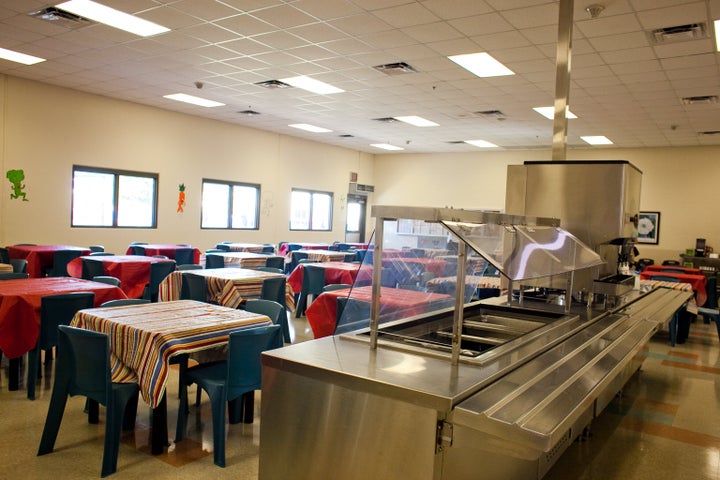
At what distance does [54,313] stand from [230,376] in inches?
65.1

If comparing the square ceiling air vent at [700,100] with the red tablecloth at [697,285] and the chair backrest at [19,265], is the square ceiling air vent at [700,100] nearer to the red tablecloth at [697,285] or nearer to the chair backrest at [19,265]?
the red tablecloth at [697,285]

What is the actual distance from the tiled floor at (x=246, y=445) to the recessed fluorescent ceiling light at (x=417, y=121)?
250 inches

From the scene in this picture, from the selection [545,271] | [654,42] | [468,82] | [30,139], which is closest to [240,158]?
[30,139]

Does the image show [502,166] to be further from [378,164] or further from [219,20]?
[219,20]

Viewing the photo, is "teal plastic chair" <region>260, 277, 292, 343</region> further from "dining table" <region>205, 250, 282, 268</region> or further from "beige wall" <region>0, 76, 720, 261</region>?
"beige wall" <region>0, 76, 720, 261</region>

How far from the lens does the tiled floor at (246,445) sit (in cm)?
278

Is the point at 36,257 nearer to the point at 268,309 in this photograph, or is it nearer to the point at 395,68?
the point at 268,309

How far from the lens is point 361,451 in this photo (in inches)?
70.3

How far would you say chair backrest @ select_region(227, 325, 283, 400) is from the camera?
2.88 m

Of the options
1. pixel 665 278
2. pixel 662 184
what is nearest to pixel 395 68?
pixel 665 278

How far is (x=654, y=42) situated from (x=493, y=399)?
192 inches

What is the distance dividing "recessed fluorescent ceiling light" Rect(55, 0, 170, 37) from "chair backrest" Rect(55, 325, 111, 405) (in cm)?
368

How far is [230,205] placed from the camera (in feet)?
37.0

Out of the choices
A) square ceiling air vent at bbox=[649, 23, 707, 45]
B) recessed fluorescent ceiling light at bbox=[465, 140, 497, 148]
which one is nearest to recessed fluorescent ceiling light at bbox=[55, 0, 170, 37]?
square ceiling air vent at bbox=[649, 23, 707, 45]
